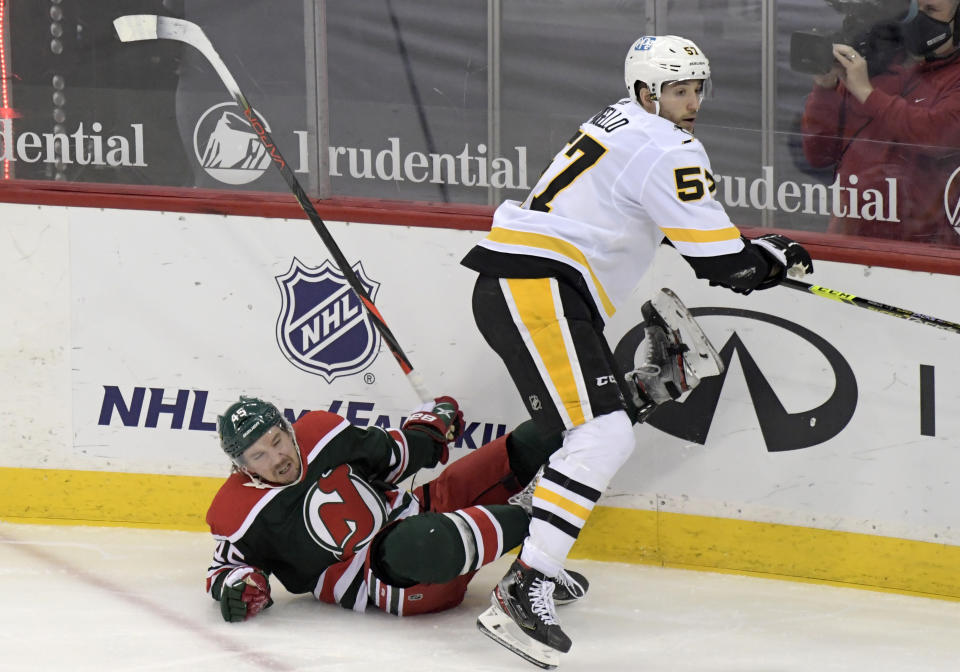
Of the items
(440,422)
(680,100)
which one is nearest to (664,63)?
(680,100)

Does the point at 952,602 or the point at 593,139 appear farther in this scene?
the point at 952,602

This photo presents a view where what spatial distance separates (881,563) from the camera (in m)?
3.14

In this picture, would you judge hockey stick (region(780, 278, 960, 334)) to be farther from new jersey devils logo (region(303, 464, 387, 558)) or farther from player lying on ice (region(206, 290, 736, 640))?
new jersey devils logo (region(303, 464, 387, 558))

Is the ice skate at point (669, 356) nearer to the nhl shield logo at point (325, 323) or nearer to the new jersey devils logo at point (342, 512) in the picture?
the new jersey devils logo at point (342, 512)

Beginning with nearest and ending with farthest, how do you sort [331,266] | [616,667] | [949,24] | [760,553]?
[616,667], [949,24], [760,553], [331,266]

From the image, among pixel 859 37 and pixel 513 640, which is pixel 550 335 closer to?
pixel 513 640

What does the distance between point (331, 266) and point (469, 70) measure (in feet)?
2.01

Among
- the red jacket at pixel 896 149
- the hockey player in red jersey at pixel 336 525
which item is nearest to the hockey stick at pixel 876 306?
the red jacket at pixel 896 149

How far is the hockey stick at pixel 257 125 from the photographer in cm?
332

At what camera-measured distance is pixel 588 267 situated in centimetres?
278

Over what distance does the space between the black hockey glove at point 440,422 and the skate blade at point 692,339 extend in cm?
58

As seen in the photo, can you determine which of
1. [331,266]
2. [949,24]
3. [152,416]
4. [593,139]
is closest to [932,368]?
[949,24]

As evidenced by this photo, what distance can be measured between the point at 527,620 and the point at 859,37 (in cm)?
151

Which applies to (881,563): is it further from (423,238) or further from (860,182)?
(423,238)
